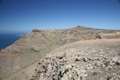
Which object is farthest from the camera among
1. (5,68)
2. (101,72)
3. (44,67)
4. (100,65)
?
(5,68)

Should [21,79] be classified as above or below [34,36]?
below

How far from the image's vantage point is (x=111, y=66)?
5.20 m

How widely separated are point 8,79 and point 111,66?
39639 mm

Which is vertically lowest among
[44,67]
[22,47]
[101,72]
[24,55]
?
[24,55]

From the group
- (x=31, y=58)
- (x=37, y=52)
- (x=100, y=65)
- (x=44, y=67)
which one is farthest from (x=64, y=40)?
(x=100, y=65)

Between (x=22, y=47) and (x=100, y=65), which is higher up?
(x=100, y=65)

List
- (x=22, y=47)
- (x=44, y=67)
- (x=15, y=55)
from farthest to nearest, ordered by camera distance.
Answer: (x=22, y=47), (x=15, y=55), (x=44, y=67)

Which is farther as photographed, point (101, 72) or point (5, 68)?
point (5, 68)

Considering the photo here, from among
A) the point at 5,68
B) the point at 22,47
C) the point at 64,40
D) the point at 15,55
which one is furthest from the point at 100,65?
the point at 64,40

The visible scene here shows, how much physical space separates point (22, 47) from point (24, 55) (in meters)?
7.82

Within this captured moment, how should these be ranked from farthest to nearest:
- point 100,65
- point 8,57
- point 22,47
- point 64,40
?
point 64,40 < point 22,47 < point 8,57 < point 100,65

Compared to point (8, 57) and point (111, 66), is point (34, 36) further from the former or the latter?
point (111, 66)

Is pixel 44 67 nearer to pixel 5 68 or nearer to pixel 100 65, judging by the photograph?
pixel 100 65

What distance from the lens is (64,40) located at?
73.4 m
